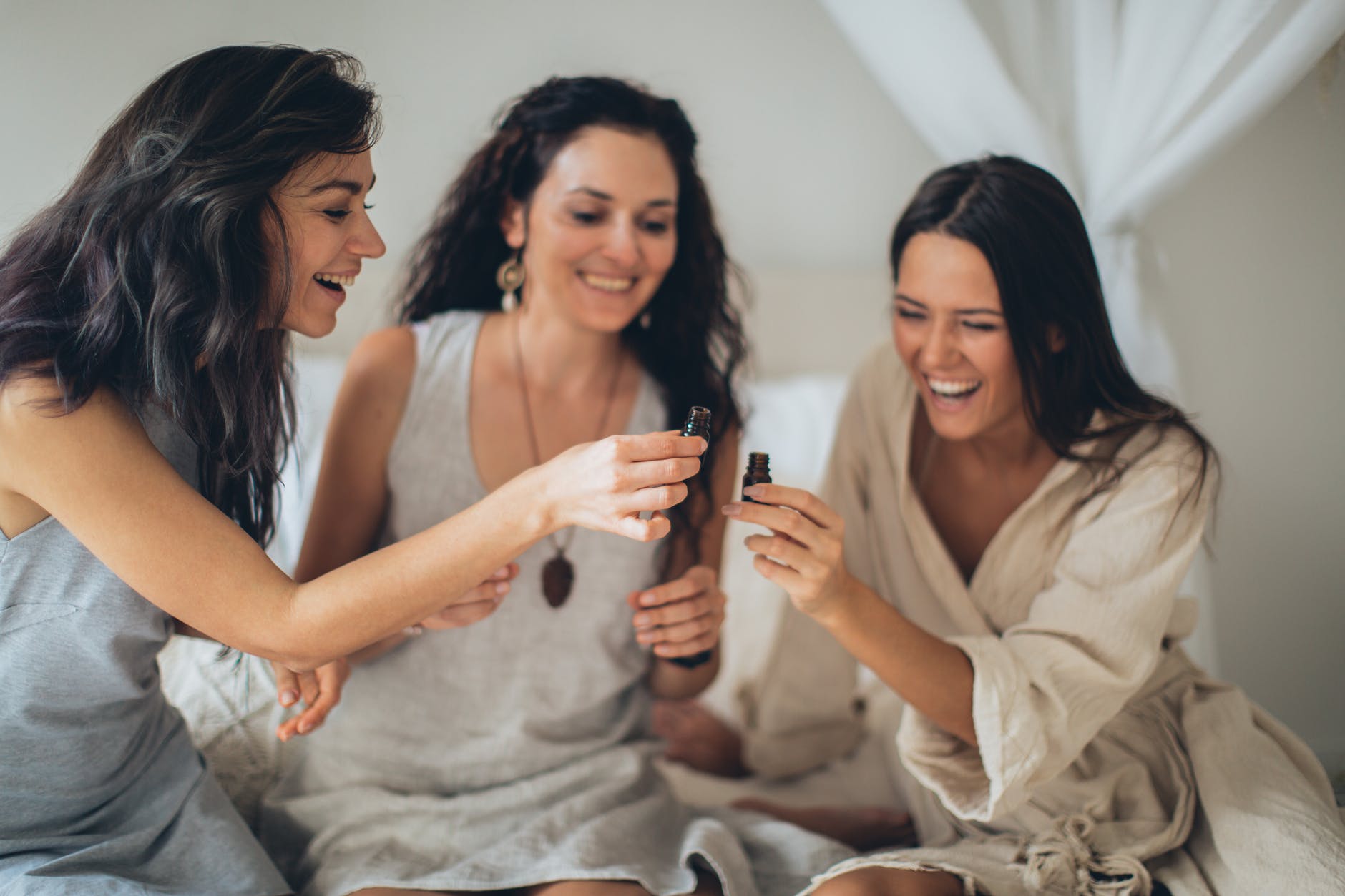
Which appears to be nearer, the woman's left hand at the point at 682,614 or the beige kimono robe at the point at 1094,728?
the beige kimono robe at the point at 1094,728

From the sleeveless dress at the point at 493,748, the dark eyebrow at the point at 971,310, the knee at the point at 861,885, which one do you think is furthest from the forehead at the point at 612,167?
the knee at the point at 861,885

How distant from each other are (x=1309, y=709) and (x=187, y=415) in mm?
1578

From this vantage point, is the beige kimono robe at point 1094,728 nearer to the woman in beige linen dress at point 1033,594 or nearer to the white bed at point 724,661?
the woman in beige linen dress at point 1033,594

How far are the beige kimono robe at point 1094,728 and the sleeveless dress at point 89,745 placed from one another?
74cm

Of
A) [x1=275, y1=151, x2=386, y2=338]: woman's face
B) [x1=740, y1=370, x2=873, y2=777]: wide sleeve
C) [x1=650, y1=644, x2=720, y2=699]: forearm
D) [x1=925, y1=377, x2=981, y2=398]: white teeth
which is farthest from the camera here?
[x1=740, y1=370, x2=873, y2=777]: wide sleeve

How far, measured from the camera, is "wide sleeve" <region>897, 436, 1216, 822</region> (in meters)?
1.14

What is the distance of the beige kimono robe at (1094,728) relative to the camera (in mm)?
1139

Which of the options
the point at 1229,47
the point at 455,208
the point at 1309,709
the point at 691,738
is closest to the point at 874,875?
the point at 691,738

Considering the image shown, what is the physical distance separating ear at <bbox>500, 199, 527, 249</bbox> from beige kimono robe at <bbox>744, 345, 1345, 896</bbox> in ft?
2.00

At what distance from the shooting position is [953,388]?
4.40 feet

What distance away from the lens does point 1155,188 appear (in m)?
1.55

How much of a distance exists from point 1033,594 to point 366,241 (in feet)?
3.21

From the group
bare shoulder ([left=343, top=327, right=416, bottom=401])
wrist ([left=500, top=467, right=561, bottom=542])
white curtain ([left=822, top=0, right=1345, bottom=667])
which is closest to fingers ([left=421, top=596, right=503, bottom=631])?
wrist ([left=500, top=467, right=561, bottom=542])

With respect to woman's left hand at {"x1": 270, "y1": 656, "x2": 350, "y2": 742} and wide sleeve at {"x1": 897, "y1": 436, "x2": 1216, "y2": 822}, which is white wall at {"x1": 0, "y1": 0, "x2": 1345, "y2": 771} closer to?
wide sleeve at {"x1": 897, "y1": 436, "x2": 1216, "y2": 822}
